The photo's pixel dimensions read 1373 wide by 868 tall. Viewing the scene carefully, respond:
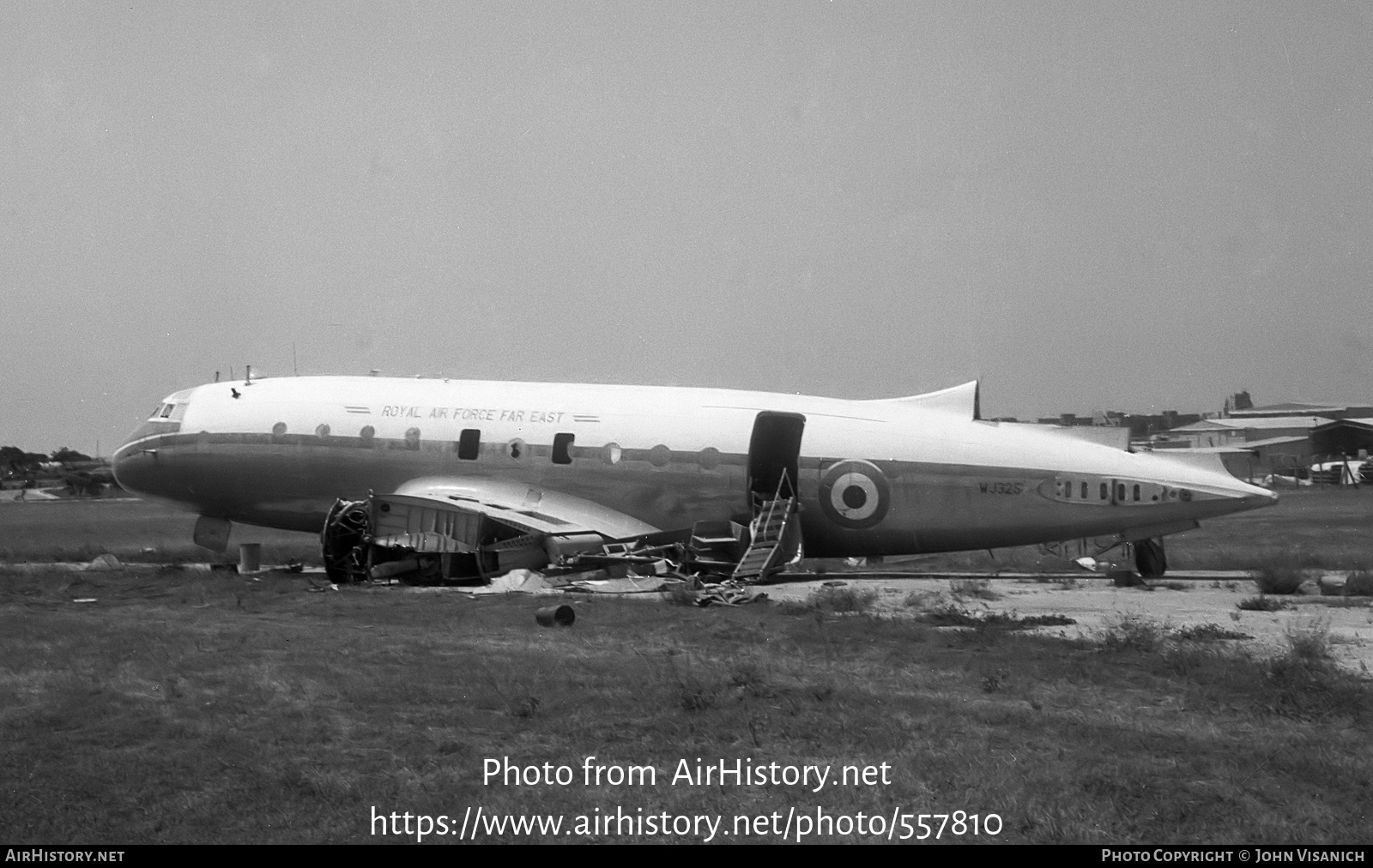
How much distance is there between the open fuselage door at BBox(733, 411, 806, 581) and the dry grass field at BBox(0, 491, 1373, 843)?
715cm

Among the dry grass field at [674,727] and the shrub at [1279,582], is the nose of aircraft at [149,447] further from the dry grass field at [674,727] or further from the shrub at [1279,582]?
the shrub at [1279,582]

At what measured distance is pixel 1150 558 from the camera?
22922mm

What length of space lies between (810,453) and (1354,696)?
1370 centimetres

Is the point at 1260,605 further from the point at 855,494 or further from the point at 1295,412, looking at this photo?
the point at 1295,412

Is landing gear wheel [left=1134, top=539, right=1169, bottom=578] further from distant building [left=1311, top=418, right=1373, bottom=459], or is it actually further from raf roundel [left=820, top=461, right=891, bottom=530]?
distant building [left=1311, top=418, right=1373, bottom=459]

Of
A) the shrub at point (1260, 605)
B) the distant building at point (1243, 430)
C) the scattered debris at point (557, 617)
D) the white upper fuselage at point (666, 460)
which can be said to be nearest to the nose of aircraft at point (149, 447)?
the white upper fuselage at point (666, 460)

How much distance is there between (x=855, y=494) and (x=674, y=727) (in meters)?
14.2

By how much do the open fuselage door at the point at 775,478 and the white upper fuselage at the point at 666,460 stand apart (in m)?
0.20

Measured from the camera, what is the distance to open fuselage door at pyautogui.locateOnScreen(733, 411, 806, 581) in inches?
893

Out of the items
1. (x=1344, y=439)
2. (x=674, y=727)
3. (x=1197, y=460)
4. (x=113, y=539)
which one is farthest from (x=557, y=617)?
(x=1344, y=439)

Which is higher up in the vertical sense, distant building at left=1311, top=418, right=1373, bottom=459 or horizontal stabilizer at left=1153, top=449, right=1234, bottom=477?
distant building at left=1311, top=418, right=1373, bottom=459

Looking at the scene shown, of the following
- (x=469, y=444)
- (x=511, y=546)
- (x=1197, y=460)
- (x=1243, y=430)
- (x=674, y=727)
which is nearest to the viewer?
(x=674, y=727)

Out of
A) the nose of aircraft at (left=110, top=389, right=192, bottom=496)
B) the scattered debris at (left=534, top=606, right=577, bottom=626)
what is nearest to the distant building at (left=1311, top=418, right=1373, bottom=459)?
the nose of aircraft at (left=110, top=389, right=192, bottom=496)
